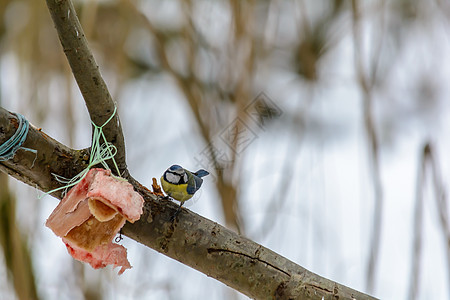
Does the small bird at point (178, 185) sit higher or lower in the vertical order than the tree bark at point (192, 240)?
higher

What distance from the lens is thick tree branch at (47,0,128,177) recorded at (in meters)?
0.69

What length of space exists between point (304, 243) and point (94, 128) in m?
1.11

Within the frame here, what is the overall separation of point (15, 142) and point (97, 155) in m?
0.11

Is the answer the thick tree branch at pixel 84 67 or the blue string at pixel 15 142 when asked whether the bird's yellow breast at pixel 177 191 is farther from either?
the blue string at pixel 15 142

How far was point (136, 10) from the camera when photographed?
1.57m

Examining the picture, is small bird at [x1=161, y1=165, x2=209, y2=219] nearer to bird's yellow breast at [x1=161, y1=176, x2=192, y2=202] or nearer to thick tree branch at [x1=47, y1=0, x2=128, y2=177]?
bird's yellow breast at [x1=161, y1=176, x2=192, y2=202]

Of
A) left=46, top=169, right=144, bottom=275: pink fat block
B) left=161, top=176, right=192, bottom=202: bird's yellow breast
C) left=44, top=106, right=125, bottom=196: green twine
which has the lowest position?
left=46, top=169, right=144, bottom=275: pink fat block

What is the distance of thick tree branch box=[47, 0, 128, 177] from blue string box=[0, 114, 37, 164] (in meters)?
0.09

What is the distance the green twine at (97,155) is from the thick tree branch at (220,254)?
14 mm

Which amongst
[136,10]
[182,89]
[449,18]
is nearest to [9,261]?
[182,89]

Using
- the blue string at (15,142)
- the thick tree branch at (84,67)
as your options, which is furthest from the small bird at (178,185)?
the blue string at (15,142)

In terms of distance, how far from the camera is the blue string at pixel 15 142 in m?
0.72

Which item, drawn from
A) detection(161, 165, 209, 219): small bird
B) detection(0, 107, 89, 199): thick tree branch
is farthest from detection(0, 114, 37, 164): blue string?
detection(161, 165, 209, 219): small bird

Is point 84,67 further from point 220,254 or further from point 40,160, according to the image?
point 220,254
